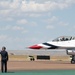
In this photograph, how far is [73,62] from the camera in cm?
4294

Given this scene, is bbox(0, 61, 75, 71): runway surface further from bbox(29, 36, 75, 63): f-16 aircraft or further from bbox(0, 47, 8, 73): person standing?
bbox(0, 47, 8, 73): person standing

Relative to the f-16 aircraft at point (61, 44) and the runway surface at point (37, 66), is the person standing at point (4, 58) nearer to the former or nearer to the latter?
the runway surface at point (37, 66)

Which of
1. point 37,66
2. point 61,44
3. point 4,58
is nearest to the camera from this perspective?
point 4,58

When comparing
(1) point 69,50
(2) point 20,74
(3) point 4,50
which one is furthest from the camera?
(1) point 69,50

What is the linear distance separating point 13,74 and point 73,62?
20.1m

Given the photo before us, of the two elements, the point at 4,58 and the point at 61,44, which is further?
the point at 61,44

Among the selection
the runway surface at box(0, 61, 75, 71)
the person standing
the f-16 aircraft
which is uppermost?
the f-16 aircraft

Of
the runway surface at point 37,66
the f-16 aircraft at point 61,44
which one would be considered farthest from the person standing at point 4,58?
the f-16 aircraft at point 61,44

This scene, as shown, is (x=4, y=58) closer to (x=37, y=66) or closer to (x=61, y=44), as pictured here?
(x=37, y=66)

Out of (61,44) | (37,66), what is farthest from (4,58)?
(61,44)

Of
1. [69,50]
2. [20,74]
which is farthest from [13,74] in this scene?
[69,50]

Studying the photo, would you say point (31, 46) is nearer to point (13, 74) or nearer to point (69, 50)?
point (69, 50)

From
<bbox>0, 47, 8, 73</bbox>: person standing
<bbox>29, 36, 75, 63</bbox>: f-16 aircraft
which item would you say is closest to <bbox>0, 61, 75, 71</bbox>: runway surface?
<bbox>29, 36, 75, 63</bbox>: f-16 aircraft

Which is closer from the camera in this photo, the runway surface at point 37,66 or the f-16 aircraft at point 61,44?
the runway surface at point 37,66
